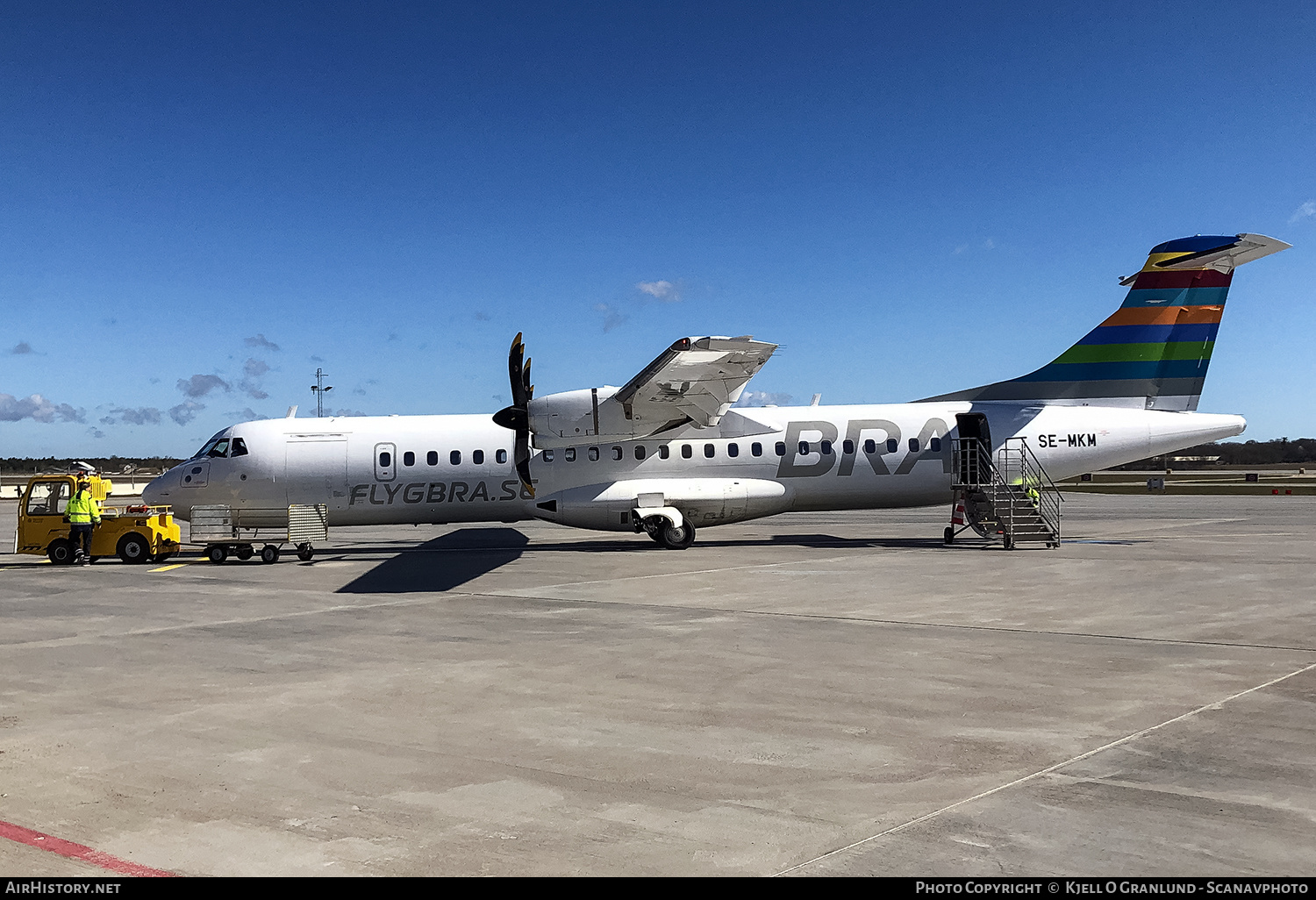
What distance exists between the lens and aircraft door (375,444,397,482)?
21.9 m

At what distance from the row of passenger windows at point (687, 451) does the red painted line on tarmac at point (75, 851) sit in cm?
1704

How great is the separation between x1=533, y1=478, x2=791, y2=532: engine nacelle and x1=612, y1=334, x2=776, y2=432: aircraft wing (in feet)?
5.96

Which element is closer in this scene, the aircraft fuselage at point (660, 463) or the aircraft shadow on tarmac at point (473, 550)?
the aircraft shadow on tarmac at point (473, 550)

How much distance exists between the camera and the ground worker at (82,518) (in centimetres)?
2012

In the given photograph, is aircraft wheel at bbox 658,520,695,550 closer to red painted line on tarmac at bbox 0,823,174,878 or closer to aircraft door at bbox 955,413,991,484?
aircraft door at bbox 955,413,991,484

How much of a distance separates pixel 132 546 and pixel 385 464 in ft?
19.2

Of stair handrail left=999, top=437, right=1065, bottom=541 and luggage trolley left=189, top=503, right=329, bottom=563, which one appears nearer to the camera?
luggage trolley left=189, top=503, right=329, bottom=563

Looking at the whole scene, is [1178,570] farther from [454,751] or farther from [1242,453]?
[1242,453]

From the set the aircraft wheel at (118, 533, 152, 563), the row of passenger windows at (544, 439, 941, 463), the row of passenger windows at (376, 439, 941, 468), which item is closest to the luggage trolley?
the aircraft wheel at (118, 533, 152, 563)

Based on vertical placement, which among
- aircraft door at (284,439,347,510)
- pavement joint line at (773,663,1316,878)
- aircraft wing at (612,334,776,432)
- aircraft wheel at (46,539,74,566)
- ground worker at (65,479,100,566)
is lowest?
pavement joint line at (773,663,1316,878)

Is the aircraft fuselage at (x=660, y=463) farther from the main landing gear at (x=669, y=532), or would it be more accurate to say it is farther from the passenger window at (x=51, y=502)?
the passenger window at (x=51, y=502)

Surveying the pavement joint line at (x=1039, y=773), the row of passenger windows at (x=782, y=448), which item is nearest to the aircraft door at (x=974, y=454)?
the row of passenger windows at (x=782, y=448)
